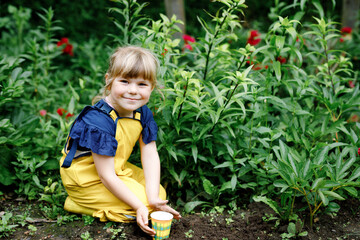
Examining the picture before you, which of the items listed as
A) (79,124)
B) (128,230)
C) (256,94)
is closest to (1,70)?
(79,124)

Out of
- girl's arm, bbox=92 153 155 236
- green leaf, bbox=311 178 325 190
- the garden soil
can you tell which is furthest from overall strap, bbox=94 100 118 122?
green leaf, bbox=311 178 325 190

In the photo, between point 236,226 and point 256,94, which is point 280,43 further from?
point 236,226

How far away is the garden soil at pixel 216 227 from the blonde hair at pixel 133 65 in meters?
0.99

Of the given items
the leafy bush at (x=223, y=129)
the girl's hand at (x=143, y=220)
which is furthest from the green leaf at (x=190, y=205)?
the girl's hand at (x=143, y=220)

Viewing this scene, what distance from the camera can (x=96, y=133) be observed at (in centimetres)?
216

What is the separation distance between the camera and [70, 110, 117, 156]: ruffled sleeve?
2.15m

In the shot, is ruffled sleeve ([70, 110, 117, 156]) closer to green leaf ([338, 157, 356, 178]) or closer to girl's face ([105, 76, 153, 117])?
girl's face ([105, 76, 153, 117])

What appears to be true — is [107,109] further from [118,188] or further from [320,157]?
[320,157]

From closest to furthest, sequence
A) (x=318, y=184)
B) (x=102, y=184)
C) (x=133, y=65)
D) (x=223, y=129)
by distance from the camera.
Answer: (x=318, y=184) < (x=133, y=65) < (x=102, y=184) < (x=223, y=129)

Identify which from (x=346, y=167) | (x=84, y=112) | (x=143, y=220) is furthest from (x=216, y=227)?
(x=84, y=112)

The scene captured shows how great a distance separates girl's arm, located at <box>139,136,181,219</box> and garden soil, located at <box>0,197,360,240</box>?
0.60 ft

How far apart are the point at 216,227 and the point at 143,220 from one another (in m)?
0.54

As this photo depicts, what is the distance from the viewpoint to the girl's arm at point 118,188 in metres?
2.20

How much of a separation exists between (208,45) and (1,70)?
5.58 ft
